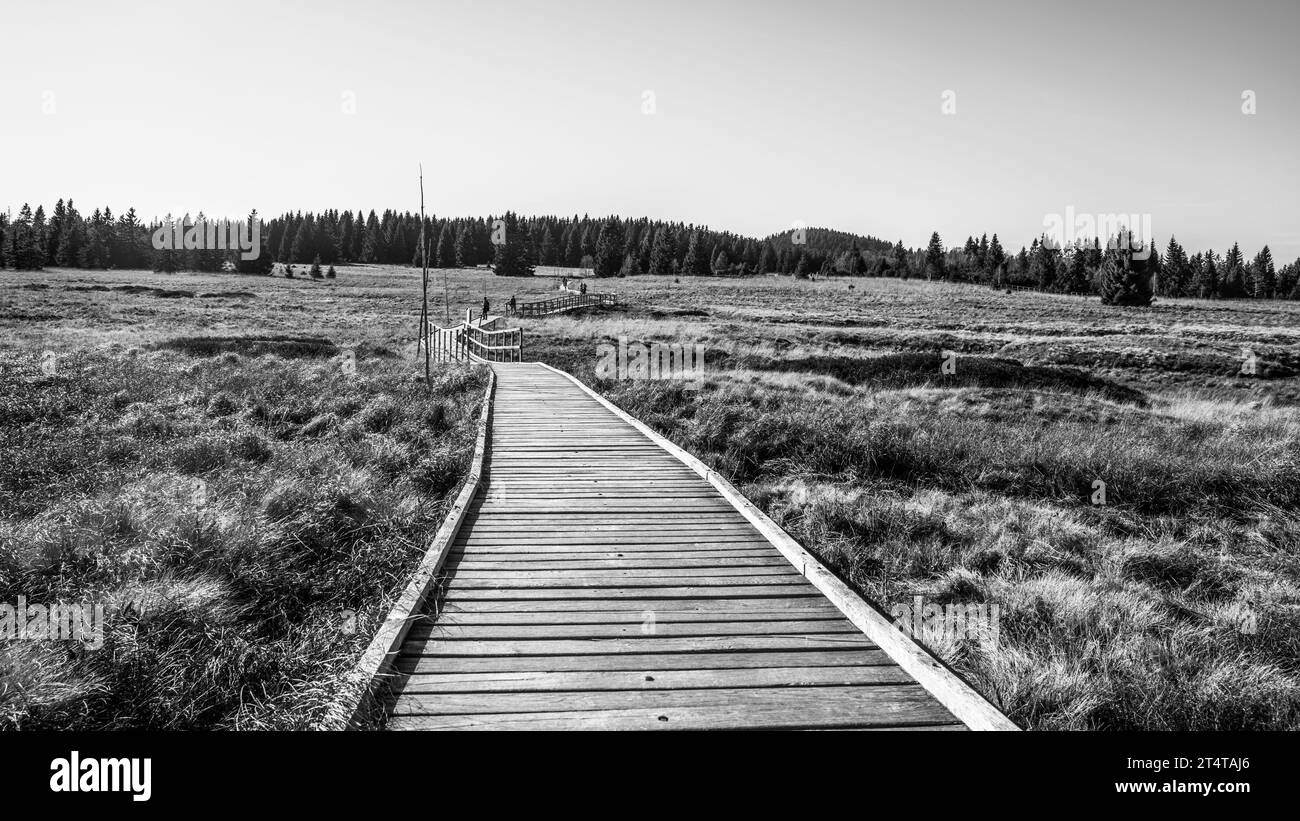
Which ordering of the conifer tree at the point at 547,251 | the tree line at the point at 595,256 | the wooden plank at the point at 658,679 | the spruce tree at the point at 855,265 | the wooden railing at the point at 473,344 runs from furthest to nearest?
the conifer tree at the point at 547,251, the spruce tree at the point at 855,265, the tree line at the point at 595,256, the wooden railing at the point at 473,344, the wooden plank at the point at 658,679

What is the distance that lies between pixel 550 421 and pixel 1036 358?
21953 mm

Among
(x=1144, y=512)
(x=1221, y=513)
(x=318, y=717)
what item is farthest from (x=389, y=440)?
(x=1221, y=513)

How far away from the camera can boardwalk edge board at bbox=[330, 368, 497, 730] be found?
317cm

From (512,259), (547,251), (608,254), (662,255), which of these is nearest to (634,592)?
(512,259)

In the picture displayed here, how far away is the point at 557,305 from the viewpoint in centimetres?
4822

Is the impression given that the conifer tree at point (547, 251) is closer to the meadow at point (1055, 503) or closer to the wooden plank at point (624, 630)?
the meadow at point (1055, 503)

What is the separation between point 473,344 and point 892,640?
77.6 feet

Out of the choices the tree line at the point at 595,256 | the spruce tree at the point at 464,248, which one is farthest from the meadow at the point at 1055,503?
the spruce tree at the point at 464,248

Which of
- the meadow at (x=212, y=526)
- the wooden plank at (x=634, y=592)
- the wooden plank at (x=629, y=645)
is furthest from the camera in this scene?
the wooden plank at (x=634, y=592)

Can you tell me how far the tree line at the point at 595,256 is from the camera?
79.1 m

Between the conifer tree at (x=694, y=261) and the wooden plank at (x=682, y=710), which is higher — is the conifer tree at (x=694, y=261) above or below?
above

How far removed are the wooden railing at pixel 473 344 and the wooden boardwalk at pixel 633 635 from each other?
17.1 metres

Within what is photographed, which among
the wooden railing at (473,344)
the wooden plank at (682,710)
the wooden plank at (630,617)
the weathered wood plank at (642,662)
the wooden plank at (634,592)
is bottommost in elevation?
the wooden plank at (682,710)
